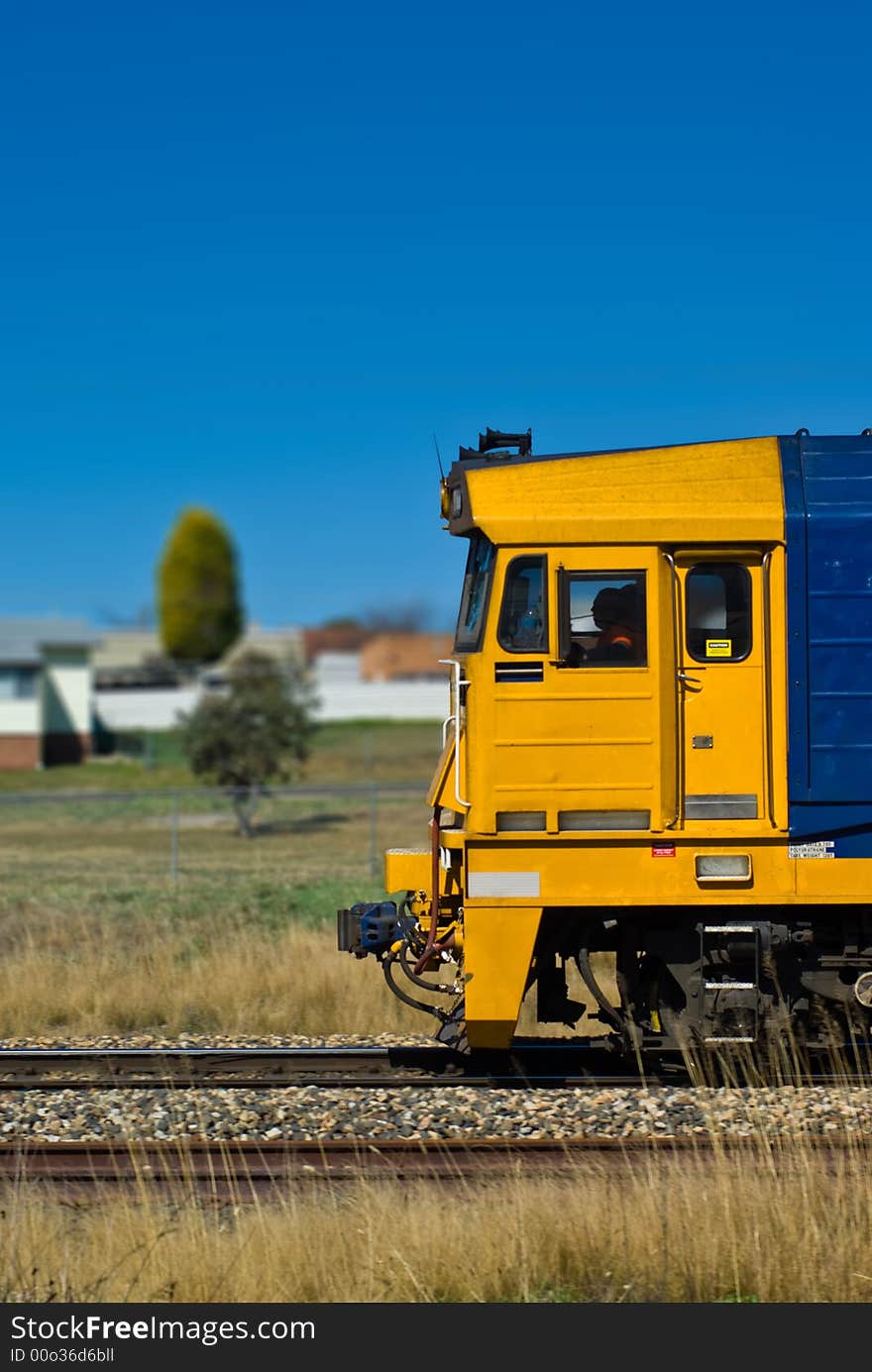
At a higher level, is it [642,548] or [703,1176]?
[642,548]

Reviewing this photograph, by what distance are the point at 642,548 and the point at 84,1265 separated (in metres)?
4.93

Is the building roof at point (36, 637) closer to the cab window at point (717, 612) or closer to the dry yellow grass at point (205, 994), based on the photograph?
the dry yellow grass at point (205, 994)

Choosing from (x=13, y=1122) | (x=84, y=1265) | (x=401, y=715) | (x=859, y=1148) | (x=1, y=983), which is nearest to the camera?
(x=84, y=1265)

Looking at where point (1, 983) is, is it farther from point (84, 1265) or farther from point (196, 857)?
point (196, 857)

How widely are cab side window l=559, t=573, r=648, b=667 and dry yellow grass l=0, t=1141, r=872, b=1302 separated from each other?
118 inches

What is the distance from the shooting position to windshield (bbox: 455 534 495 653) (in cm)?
877

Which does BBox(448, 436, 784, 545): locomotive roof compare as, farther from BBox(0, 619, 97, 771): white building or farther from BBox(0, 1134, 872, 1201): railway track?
BBox(0, 619, 97, 771): white building

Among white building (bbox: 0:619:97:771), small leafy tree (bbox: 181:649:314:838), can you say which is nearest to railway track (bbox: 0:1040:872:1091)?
small leafy tree (bbox: 181:649:314:838)

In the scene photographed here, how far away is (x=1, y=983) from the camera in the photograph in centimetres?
1193

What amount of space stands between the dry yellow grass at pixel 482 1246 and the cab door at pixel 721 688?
2.37m

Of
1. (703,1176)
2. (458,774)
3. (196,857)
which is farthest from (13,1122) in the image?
(196,857)

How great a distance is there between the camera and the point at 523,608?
28.5 feet

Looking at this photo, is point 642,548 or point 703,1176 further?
point 642,548

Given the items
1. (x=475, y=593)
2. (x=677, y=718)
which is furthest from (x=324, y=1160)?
(x=475, y=593)
